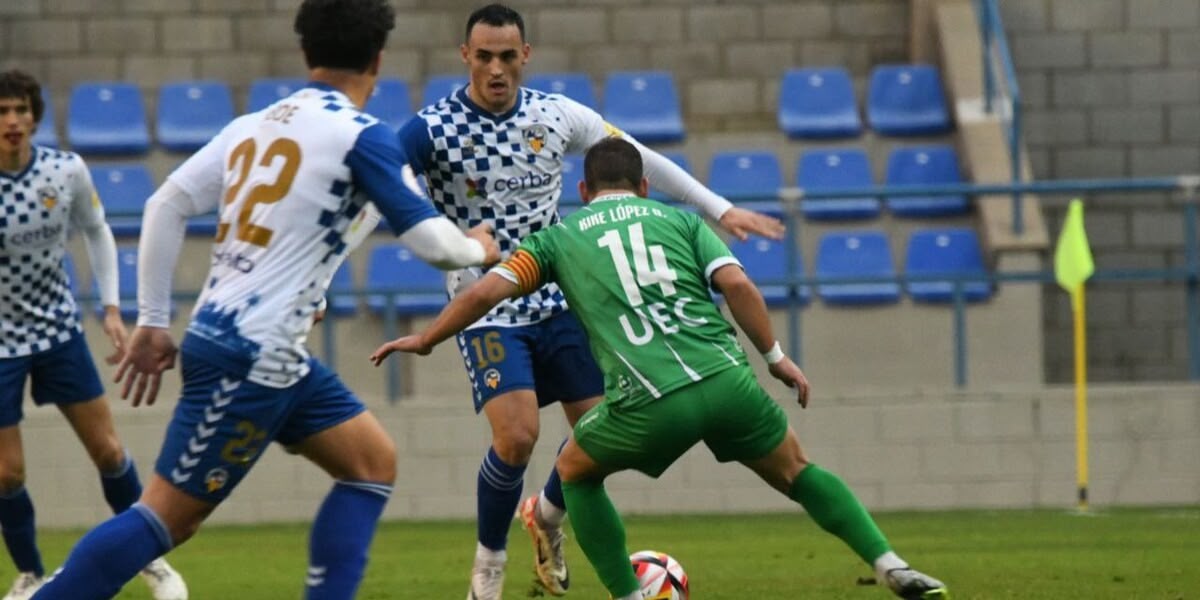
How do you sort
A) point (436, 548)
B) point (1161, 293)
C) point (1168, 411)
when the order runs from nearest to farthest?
point (436, 548) < point (1168, 411) < point (1161, 293)

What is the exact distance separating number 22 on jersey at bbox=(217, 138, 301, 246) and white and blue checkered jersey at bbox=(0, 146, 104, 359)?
320cm

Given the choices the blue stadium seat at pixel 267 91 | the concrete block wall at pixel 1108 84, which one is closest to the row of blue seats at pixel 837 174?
the concrete block wall at pixel 1108 84

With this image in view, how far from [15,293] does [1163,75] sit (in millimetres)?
11275

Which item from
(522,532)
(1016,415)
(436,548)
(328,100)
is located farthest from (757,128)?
(328,100)

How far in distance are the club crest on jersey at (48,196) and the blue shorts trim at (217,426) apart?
10.6ft

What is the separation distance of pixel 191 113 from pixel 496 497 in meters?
9.91

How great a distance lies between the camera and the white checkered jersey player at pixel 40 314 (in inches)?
346

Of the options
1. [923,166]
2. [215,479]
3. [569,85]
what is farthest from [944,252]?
[215,479]

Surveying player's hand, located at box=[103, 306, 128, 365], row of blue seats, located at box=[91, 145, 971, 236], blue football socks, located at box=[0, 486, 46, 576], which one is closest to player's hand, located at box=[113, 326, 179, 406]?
player's hand, located at box=[103, 306, 128, 365]

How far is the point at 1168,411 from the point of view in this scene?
14141mm

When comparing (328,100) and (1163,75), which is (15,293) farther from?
(1163,75)

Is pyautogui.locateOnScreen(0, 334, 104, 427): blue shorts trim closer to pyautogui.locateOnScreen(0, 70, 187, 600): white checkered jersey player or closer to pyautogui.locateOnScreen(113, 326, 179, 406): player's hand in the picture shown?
pyautogui.locateOnScreen(0, 70, 187, 600): white checkered jersey player

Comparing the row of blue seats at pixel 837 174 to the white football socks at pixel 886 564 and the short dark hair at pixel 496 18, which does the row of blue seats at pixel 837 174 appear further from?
the white football socks at pixel 886 564

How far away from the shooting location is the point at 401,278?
15562mm
